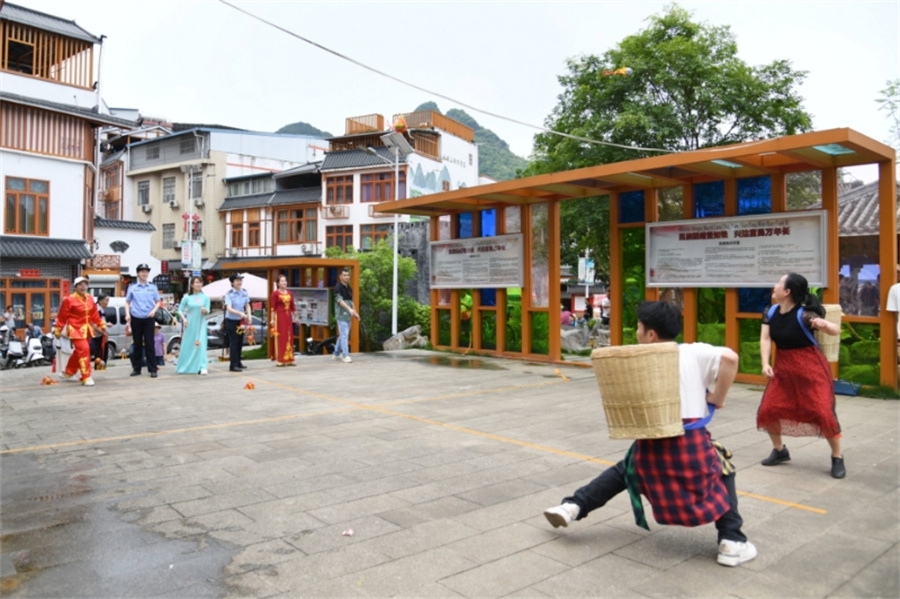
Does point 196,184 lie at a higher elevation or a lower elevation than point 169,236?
higher

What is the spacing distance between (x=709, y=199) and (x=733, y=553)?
310 inches

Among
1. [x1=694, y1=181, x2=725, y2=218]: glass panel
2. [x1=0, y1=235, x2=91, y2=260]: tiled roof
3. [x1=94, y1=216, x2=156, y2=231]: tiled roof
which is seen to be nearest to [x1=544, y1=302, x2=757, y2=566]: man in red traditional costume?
[x1=694, y1=181, x2=725, y2=218]: glass panel

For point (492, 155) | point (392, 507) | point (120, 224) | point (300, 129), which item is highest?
point (300, 129)

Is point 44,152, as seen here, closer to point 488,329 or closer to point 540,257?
point 488,329

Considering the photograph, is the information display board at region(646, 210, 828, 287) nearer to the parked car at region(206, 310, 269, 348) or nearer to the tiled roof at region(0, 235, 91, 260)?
the parked car at region(206, 310, 269, 348)

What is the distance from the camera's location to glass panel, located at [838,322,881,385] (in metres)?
8.72

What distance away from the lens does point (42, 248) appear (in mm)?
24250

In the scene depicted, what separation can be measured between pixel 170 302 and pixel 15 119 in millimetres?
10404

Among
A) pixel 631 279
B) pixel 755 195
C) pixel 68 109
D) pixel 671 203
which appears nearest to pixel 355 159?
pixel 68 109

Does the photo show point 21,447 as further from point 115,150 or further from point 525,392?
point 115,150

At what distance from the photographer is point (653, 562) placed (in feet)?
11.3

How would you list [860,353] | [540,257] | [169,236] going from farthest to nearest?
[169,236]
[540,257]
[860,353]

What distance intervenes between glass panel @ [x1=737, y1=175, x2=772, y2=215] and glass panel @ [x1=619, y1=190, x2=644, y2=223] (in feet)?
5.67

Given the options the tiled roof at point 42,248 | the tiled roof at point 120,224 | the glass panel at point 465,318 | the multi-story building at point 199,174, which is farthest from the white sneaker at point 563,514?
the multi-story building at point 199,174
